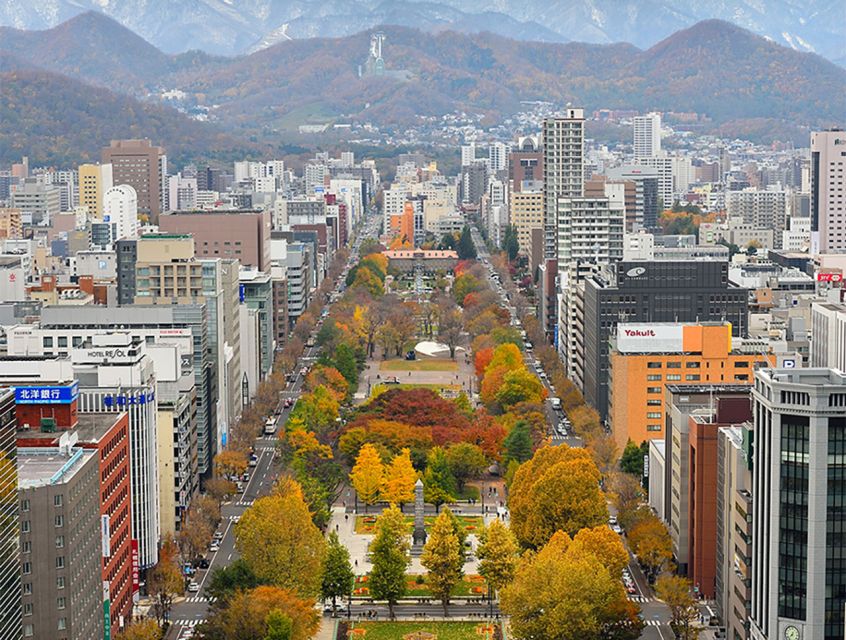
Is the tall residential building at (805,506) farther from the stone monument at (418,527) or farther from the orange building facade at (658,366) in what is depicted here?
the orange building facade at (658,366)

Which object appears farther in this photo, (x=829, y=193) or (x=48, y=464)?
(x=829, y=193)

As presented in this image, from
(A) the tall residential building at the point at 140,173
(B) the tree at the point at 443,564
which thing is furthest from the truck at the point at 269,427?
(A) the tall residential building at the point at 140,173

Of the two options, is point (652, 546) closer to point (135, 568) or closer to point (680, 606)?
point (680, 606)

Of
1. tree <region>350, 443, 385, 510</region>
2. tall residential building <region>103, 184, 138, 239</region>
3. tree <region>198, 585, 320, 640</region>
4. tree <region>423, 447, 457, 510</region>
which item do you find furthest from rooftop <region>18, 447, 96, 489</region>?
tall residential building <region>103, 184, 138, 239</region>

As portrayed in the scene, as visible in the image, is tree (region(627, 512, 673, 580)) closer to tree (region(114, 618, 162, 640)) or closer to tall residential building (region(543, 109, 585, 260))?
tree (region(114, 618, 162, 640))

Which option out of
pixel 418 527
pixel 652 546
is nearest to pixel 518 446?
pixel 418 527

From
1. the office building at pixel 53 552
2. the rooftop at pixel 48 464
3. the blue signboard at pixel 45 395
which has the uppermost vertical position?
the blue signboard at pixel 45 395
